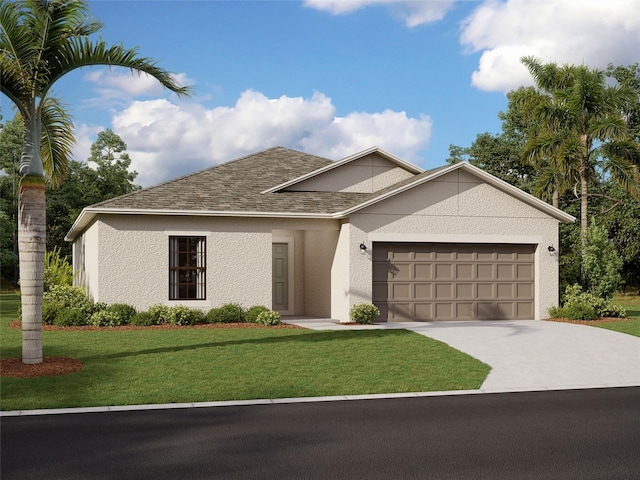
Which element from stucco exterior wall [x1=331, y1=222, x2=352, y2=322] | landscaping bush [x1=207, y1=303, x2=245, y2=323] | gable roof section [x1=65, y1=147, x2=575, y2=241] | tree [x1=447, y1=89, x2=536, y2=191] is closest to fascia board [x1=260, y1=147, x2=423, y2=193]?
gable roof section [x1=65, y1=147, x2=575, y2=241]

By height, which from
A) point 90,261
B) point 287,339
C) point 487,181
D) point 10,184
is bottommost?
point 287,339

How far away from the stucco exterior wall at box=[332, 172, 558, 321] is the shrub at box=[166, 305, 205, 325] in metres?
4.28

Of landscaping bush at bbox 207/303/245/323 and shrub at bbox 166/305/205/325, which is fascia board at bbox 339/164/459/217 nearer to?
landscaping bush at bbox 207/303/245/323

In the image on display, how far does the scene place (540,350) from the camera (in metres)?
15.4

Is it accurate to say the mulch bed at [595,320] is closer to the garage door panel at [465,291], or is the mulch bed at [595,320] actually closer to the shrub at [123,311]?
the garage door panel at [465,291]

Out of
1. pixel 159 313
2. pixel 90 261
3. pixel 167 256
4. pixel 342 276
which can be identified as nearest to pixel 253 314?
pixel 159 313

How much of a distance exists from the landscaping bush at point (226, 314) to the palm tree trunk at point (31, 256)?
7933mm

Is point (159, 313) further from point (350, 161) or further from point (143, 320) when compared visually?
point (350, 161)

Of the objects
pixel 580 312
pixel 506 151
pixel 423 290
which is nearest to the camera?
A: pixel 423 290

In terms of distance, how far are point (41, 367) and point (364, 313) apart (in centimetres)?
991

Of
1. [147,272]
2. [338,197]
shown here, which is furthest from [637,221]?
[147,272]

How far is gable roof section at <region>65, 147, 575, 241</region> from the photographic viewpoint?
2058cm

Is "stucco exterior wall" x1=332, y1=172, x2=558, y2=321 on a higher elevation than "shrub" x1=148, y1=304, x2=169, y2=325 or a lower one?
higher

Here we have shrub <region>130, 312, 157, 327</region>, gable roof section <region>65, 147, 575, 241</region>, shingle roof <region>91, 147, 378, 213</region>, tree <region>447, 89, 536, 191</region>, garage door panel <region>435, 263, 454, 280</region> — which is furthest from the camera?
tree <region>447, 89, 536, 191</region>
